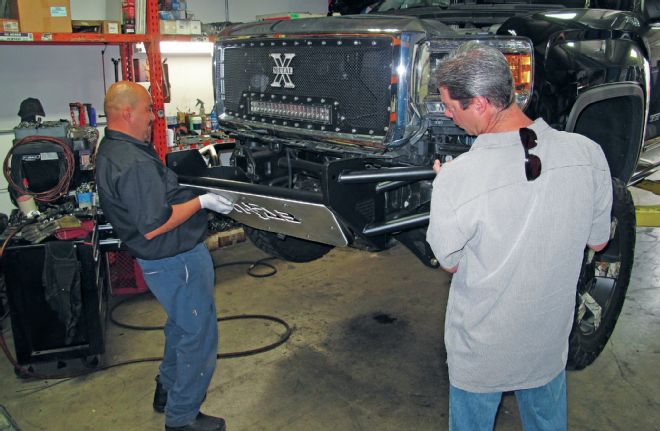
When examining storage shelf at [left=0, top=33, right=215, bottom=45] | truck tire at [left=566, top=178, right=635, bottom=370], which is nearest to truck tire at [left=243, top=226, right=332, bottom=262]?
truck tire at [left=566, top=178, right=635, bottom=370]

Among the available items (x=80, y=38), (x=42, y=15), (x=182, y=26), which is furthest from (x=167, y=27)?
(x=42, y=15)

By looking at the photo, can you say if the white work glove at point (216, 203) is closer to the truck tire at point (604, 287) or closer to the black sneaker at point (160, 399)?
the black sneaker at point (160, 399)

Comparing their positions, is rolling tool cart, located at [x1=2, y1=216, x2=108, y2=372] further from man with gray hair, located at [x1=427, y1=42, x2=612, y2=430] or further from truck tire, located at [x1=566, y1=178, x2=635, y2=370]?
truck tire, located at [x1=566, y1=178, x2=635, y2=370]

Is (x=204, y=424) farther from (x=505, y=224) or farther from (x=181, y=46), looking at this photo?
(x=181, y=46)

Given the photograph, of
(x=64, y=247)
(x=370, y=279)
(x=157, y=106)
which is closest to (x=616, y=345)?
(x=370, y=279)

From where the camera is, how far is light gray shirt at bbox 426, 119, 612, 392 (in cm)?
158

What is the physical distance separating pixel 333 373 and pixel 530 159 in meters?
2.13

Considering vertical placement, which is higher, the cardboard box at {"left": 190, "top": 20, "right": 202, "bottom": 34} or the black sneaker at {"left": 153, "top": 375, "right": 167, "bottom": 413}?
the cardboard box at {"left": 190, "top": 20, "right": 202, "bottom": 34}

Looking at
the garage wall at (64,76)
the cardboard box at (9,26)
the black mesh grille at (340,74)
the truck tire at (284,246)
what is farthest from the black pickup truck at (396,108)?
the garage wall at (64,76)

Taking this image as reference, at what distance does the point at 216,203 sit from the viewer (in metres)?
2.83

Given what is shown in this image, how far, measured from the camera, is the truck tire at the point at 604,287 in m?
2.99

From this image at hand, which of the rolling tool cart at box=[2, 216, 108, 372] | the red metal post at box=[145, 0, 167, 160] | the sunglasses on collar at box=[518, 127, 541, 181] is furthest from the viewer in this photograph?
the red metal post at box=[145, 0, 167, 160]

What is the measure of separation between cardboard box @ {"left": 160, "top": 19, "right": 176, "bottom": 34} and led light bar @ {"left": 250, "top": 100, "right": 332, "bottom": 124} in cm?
188

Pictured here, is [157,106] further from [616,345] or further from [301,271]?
[616,345]
